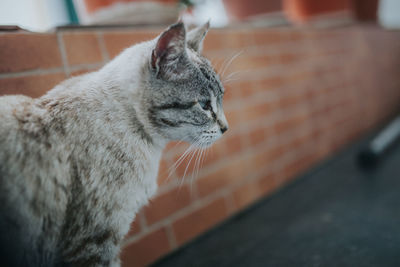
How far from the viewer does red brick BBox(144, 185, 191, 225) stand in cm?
105

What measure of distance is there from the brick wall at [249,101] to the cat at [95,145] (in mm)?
125

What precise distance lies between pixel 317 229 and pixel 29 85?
1036 millimetres

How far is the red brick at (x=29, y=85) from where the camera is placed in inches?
25.3

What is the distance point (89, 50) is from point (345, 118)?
1.92 meters

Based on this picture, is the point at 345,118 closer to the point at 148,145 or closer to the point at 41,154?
the point at 148,145

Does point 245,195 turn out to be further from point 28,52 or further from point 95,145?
point 28,52

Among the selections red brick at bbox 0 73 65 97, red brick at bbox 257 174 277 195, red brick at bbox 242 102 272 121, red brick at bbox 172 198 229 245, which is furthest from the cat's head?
red brick at bbox 257 174 277 195

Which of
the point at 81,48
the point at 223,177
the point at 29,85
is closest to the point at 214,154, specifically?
the point at 223,177

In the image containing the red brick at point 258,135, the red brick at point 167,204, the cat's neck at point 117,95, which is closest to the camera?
the cat's neck at point 117,95

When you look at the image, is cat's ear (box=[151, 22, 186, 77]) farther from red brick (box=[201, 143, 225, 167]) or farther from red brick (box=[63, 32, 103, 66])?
red brick (box=[201, 143, 225, 167])

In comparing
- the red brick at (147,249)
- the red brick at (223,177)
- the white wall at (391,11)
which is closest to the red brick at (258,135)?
the red brick at (223,177)

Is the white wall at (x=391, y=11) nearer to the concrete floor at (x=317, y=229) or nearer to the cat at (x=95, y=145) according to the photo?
the concrete floor at (x=317, y=229)

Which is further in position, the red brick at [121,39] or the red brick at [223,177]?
the red brick at [223,177]

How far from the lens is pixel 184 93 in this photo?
2.34 ft
